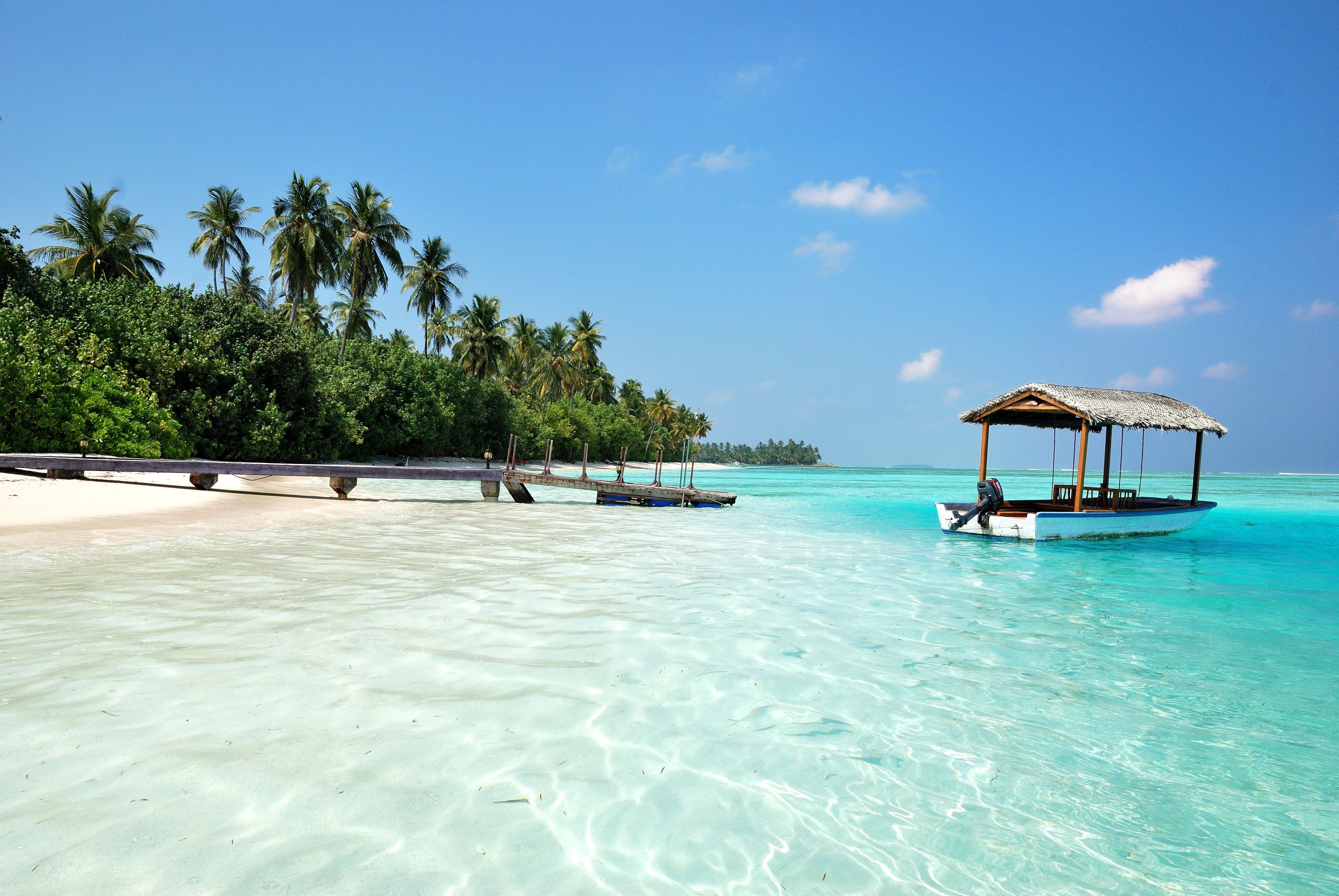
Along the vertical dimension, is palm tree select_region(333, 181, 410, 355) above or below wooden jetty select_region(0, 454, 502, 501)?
above

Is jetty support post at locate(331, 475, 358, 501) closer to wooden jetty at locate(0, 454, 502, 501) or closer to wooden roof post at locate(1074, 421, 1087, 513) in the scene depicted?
wooden jetty at locate(0, 454, 502, 501)

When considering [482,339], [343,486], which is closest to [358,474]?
[343,486]

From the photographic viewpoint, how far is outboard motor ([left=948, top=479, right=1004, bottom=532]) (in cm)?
1426

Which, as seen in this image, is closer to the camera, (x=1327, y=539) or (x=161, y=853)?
(x=161, y=853)

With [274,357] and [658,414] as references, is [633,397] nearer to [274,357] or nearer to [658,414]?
[658,414]

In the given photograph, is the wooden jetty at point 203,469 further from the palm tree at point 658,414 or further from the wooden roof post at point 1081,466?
the palm tree at point 658,414

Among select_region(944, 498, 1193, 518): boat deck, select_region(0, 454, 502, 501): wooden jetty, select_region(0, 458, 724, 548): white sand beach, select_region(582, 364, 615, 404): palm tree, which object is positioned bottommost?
select_region(0, 458, 724, 548): white sand beach

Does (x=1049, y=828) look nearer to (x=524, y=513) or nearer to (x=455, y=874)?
(x=455, y=874)

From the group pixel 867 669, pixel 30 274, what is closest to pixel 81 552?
pixel 867 669

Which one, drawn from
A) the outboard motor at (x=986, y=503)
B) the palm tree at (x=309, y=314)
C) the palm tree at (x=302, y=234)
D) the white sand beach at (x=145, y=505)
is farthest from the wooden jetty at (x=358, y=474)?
the palm tree at (x=309, y=314)

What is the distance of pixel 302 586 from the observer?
6.64 metres

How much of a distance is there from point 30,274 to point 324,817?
2524 centimetres

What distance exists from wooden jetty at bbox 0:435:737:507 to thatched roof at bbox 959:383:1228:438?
28.3 ft

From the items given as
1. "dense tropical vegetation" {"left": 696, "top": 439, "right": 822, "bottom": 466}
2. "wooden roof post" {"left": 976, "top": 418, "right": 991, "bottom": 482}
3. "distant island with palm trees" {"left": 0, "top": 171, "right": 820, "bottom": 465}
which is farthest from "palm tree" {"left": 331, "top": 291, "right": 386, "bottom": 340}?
"dense tropical vegetation" {"left": 696, "top": 439, "right": 822, "bottom": 466}
